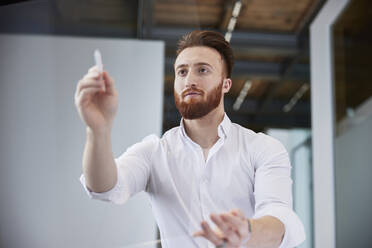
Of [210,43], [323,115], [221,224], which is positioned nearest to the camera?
[221,224]

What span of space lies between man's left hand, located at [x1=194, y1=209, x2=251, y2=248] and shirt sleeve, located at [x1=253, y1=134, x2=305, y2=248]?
10 cm

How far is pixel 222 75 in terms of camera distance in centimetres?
50

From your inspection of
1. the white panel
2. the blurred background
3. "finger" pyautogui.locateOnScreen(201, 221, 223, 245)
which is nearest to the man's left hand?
"finger" pyautogui.locateOnScreen(201, 221, 223, 245)

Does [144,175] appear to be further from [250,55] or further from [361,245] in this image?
[250,55]

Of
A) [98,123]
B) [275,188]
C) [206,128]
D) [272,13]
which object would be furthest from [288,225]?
[272,13]

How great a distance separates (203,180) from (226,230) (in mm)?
118

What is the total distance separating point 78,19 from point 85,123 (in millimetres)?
189

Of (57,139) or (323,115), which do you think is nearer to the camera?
(57,139)

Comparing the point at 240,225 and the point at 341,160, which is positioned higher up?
the point at 341,160

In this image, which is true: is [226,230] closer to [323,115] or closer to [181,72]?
[181,72]

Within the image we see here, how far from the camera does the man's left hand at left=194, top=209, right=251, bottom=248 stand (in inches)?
15.1

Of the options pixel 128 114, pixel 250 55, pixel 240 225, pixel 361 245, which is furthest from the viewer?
pixel 250 55

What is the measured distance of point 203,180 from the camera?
19.8 inches

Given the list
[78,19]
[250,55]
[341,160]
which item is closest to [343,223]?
[341,160]
